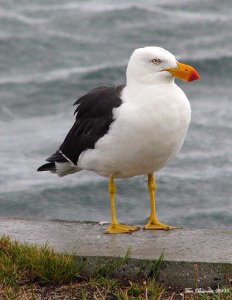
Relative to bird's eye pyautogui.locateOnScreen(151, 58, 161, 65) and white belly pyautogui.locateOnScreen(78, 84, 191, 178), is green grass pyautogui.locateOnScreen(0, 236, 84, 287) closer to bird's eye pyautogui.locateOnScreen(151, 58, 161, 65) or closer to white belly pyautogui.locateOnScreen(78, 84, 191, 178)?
white belly pyautogui.locateOnScreen(78, 84, 191, 178)

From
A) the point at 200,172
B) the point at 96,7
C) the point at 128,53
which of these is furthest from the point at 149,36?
the point at 200,172

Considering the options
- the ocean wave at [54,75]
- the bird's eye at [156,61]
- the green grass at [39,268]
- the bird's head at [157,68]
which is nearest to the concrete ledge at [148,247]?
the green grass at [39,268]

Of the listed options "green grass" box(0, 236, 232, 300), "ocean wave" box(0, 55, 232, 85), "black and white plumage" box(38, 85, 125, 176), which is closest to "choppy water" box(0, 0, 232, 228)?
"ocean wave" box(0, 55, 232, 85)

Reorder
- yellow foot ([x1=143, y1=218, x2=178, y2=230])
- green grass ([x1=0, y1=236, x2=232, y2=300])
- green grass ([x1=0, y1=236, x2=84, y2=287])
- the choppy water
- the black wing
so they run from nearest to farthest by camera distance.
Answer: green grass ([x1=0, y1=236, x2=232, y2=300])
green grass ([x1=0, y1=236, x2=84, y2=287])
the black wing
yellow foot ([x1=143, y1=218, x2=178, y2=230])
the choppy water

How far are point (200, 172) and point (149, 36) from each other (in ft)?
20.0

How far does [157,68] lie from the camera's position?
7570mm

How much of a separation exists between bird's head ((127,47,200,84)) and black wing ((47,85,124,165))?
213 mm

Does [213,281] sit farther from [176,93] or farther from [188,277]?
[176,93]

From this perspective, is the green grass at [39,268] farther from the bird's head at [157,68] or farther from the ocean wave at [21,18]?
the ocean wave at [21,18]

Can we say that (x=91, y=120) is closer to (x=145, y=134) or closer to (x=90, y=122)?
(x=90, y=122)

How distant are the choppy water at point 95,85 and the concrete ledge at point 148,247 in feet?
15.0

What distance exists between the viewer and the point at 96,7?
2166 cm

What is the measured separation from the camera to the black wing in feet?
25.1

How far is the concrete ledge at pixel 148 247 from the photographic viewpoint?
6746 millimetres
